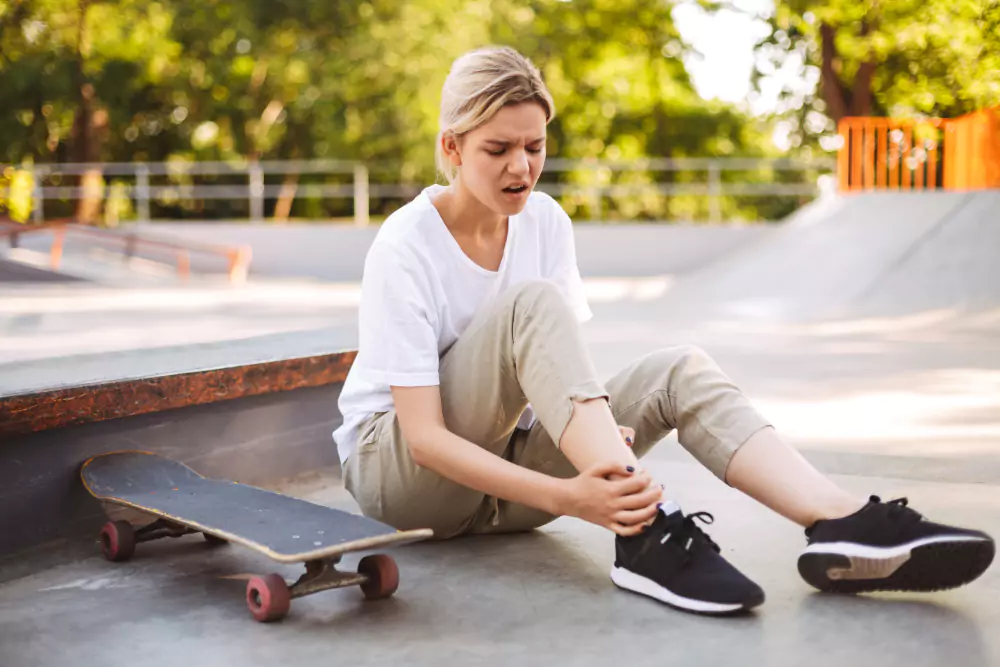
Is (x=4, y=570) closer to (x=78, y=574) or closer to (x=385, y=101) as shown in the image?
(x=78, y=574)

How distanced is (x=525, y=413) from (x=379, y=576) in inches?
19.1

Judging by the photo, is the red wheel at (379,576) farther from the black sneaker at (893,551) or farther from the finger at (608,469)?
the black sneaker at (893,551)

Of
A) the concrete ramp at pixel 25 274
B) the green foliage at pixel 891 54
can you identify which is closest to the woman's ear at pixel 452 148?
the green foliage at pixel 891 54

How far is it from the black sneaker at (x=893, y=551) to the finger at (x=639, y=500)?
31cm

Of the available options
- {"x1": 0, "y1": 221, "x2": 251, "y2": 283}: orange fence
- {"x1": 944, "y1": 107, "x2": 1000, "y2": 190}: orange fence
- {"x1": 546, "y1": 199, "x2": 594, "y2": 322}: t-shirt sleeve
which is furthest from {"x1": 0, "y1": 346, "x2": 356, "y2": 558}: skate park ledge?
{"x1": 0, "y1": 221, "x2": 251, "y2": 283}: orange fence

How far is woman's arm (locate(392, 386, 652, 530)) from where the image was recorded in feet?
6.16

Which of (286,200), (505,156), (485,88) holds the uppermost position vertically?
(485,88)

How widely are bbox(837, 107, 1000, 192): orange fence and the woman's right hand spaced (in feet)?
34.2

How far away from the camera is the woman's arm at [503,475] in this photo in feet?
6.16

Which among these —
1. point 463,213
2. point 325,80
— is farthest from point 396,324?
point 325,80

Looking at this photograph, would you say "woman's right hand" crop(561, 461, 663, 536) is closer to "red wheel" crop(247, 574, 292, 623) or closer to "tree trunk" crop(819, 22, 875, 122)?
"red wheel" crop(247, 574, 292, 623)

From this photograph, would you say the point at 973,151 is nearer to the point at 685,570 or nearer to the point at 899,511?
the point at 899,511

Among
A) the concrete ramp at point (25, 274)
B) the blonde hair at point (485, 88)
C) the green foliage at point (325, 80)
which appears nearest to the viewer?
the blonde hair at point (485, 88)

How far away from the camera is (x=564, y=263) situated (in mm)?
2416
